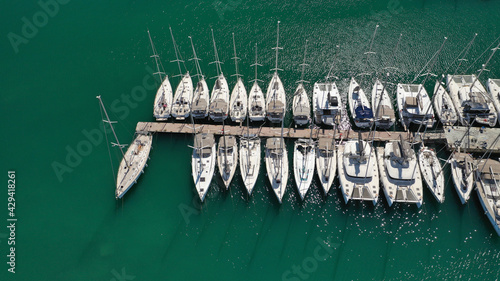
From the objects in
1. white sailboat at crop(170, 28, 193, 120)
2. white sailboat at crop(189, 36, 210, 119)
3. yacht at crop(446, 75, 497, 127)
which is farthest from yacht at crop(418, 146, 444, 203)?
white sailboat at crop(170, 28, 193, 120)

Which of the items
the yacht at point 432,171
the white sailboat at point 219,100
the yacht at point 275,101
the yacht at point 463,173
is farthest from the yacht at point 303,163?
the yacht at point 463,173

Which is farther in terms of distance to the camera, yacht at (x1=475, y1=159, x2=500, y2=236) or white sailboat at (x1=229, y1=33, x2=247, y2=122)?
white sailboat at (x1=229, y1=33, x2=247, y2=122)

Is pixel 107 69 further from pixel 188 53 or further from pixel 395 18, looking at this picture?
pixel 395 18

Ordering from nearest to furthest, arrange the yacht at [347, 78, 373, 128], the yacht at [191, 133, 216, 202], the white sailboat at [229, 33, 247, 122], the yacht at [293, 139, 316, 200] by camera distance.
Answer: the yacht at [293, 139, 316, 200], the yacht at [191, 133, 216, 202], the yacht at [347, 78, 373, 128], the white sailboat at [229, 33, 247, 122]

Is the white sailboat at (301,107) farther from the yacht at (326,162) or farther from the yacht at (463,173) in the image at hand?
the yacht at (463,173)

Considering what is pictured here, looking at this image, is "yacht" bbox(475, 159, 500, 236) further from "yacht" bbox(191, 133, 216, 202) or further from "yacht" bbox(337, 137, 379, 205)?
"yacht" bbox(191, 133, 216, 202)

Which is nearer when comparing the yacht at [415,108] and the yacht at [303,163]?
the yacht at [303,163]
